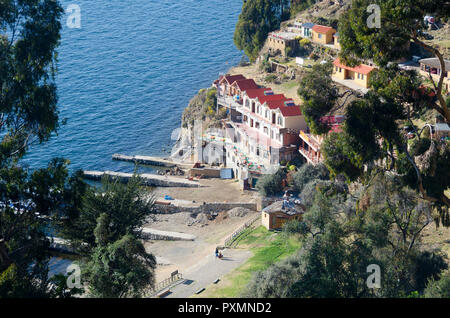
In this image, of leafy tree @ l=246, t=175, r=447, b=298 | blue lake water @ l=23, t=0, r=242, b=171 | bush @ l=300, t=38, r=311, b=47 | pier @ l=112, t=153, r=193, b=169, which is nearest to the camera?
leafy tree @ l=246, t=175, r=447, b=298

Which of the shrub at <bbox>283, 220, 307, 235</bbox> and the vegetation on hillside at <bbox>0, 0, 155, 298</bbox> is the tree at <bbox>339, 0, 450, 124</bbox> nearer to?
the shrub at <bbox>283, 220, 307, 235</bbox>

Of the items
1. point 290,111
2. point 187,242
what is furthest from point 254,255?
point 290,111

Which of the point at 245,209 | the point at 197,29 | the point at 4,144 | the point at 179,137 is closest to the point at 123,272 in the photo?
the point at 4,144

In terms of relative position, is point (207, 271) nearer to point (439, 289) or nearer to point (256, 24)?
point (439, 289)

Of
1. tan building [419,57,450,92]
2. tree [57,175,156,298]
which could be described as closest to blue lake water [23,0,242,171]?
tree [57,175,156,298]

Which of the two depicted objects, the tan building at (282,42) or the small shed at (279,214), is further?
the tan building at (282,42)

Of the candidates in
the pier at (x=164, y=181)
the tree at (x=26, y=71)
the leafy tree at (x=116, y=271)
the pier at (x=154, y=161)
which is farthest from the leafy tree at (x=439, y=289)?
the pier at (x=154, y=161)

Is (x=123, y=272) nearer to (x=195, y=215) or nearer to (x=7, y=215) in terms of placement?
(x=7, y=215)

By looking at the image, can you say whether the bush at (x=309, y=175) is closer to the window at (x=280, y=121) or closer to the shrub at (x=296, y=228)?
the window at (x=280, y=121)
